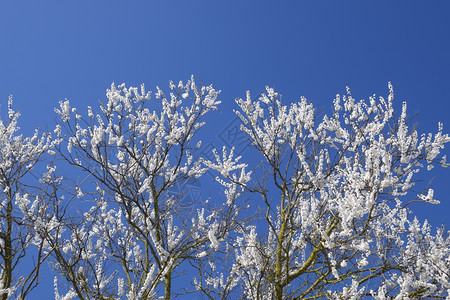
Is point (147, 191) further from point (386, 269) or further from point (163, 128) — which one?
point (386, 269)

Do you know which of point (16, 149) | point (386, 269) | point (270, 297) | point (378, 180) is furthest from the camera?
point (16, 149)

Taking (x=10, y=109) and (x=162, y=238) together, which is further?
(x=10, y=109)

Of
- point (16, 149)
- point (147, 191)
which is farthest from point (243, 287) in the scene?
point (16, 149)

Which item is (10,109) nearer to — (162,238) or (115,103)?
(115,103)

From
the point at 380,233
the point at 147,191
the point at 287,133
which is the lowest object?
the point at 380,233

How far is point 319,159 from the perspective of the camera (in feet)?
21.1

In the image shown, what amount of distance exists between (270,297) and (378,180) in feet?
9.34

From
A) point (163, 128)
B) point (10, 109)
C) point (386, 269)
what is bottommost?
point (386, 269)

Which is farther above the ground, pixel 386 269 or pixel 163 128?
pixel 163 128

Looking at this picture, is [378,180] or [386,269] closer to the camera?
[378,180]

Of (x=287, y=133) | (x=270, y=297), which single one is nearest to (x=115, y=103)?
(x=287, y=133)

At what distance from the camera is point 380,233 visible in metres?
5.25

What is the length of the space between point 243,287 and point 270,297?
3.89ft

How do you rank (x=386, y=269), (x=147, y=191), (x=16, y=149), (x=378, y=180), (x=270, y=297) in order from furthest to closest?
(x=16, y=149)
(x=147, y=191)
(x=270, y=297)
(x=386, y=269)
(x=378, y=180)
